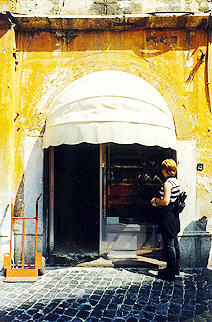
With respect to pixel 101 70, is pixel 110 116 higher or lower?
lower

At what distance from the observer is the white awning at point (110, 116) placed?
5.23 metres

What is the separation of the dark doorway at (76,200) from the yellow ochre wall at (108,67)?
0.86m

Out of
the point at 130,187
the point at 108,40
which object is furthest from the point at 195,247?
the point at 108,40

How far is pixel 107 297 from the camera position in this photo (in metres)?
4.89

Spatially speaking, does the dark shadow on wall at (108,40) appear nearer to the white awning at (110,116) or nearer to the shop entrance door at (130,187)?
the white awning at (110,116)

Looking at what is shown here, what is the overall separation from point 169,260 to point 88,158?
2.73 metres

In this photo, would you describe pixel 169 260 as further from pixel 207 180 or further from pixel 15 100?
pixel 15 100

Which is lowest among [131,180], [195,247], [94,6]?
[195,247]

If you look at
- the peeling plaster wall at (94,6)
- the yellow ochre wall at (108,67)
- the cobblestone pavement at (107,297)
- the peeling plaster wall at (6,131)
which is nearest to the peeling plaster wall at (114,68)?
the yellow ochre wall at (108,67)

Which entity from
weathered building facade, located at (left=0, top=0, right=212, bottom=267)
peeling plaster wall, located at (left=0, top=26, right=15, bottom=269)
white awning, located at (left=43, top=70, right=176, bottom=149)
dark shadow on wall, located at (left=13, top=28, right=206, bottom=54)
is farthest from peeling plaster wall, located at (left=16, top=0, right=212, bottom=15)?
white awning, located at (left=43, top=70, right=176, bottom=149)

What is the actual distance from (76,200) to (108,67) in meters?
2.89

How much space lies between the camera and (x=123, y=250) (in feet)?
22.5

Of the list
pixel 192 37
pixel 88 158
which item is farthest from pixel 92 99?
pixel 192 37

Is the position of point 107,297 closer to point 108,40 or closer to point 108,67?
point 108,67
